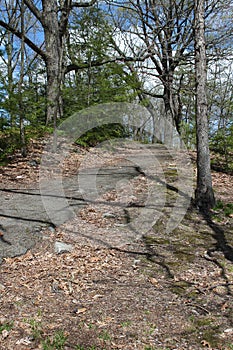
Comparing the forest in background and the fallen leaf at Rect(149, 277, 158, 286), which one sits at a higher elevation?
the forest in background

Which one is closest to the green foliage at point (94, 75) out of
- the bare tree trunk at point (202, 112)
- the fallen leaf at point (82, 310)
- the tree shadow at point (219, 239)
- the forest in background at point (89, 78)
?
the forest in background at point (89, 78)

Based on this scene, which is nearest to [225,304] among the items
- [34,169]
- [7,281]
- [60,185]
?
[7,281]

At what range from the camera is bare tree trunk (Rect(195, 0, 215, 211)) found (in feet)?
19.3

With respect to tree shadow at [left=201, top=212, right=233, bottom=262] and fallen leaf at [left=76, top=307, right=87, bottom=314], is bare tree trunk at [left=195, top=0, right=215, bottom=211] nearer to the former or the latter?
tree shadow at [left=201, top=212, right=233, bottom=262]

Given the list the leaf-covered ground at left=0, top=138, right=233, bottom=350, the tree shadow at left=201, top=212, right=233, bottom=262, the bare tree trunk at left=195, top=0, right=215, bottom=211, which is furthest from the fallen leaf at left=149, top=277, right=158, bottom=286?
the bare tree trunk at left=195, top=0, right=215, bottom=211

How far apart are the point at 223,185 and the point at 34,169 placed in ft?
15.5

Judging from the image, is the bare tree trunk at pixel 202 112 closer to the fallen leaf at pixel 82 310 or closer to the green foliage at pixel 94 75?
the fallen leaf at pixel 82 310

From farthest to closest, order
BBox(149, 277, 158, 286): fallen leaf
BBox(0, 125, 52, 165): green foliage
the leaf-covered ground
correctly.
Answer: BBox(0, 125, 52, 165): green foliage, BBox(149, 277, 158, 286): fallen leaf, the leaf-covered ground

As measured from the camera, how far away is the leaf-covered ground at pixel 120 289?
2.75 metres

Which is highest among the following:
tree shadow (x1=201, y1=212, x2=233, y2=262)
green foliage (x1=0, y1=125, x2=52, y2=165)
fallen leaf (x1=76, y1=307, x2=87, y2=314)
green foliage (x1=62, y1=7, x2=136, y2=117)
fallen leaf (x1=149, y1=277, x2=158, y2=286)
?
green foliage (x1=62, y1=7, x2=136, y2=117)

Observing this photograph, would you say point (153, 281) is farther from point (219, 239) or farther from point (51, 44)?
point (51, 44)

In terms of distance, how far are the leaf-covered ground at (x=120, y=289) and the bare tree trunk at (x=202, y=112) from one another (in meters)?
0.64

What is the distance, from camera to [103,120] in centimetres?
1012

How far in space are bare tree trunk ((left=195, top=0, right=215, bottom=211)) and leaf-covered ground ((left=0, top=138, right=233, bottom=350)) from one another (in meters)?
0.64
